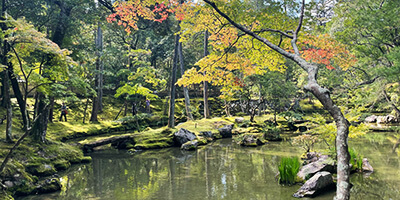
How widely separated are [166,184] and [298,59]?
201 inches

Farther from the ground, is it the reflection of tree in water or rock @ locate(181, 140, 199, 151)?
rock @ locate(181, 140, 199, 151)

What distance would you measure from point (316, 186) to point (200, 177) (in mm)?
3358

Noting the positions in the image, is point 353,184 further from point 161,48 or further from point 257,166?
point 161,48

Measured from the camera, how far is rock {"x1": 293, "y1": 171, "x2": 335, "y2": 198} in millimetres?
5648

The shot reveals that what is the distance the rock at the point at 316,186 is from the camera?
565 cm

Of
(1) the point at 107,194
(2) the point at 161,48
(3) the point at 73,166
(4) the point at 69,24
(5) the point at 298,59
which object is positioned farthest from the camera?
(2) the point at 161,48

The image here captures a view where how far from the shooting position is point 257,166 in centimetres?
882

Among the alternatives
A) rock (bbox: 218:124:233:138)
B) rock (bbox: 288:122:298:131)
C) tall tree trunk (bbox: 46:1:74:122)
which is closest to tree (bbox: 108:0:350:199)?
tall tree trunk (bbox: 46:1:74:122)

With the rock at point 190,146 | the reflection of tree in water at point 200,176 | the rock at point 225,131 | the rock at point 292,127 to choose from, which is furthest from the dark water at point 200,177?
the rock at point 292,127

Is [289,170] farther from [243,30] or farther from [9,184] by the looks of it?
[9,184]

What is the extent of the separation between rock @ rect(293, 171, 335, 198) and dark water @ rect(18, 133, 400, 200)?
19 centimetres

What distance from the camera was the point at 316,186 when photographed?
225 inches

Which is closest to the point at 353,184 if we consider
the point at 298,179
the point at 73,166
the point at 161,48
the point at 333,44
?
the point at 298,179

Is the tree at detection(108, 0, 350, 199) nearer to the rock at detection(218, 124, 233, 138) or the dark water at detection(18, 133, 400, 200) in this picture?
the dark water at detection(18, 133, 400, 200)
